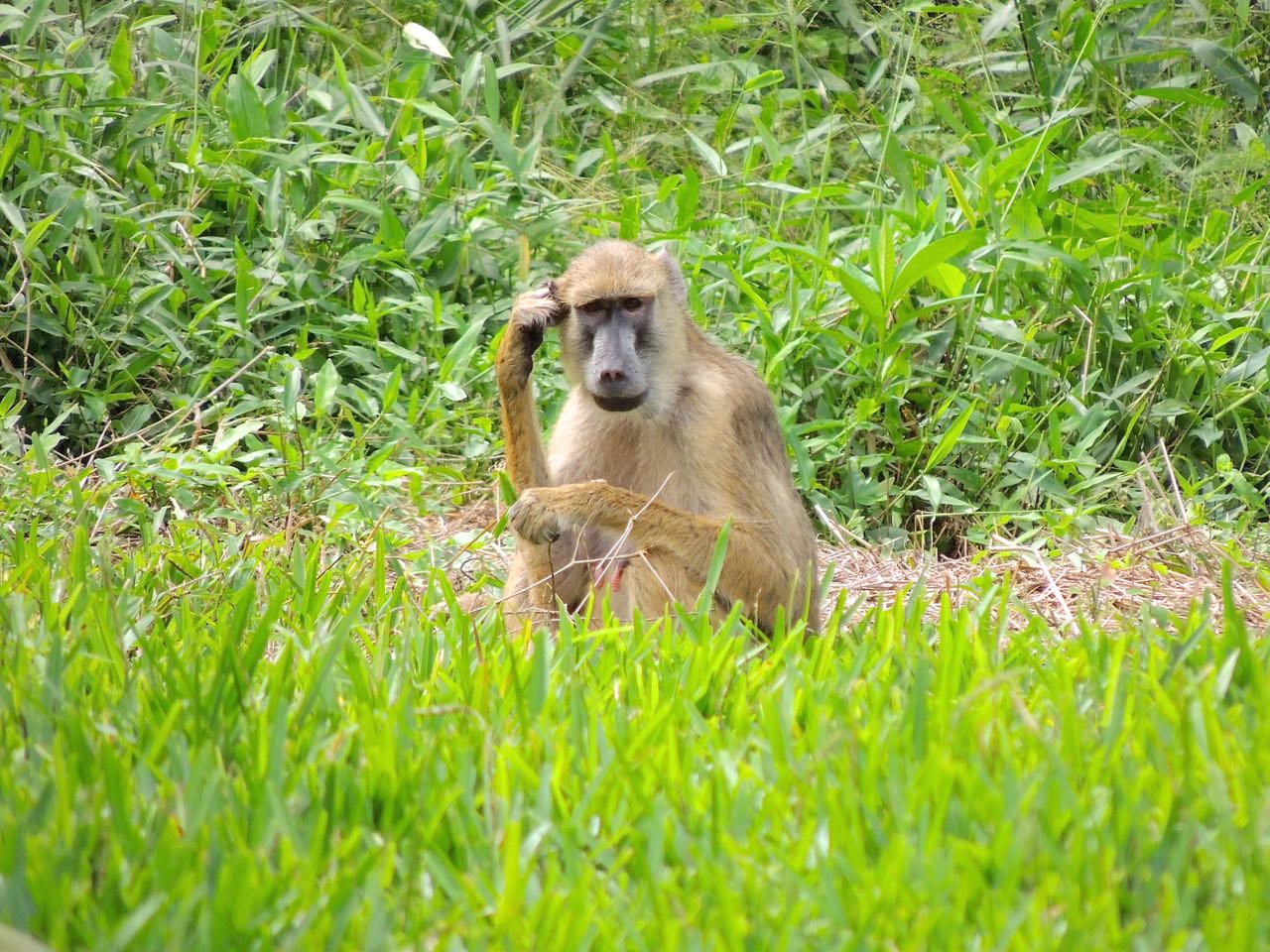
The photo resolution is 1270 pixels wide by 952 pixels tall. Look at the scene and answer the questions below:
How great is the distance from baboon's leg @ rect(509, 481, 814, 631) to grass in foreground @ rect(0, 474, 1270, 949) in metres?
0.69

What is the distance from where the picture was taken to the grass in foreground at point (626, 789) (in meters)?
2.20

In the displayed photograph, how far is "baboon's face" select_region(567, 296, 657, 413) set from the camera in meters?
4.39

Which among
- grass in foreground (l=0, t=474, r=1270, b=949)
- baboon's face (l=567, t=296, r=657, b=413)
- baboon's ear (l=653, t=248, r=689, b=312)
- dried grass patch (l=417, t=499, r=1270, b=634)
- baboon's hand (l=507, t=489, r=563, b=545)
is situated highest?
baboon's ear (l=653, t=248, r=689, b=312)

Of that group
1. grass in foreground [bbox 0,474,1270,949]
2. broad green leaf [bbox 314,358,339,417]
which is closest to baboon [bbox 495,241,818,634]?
grass in foreground [bbox 0,474,1270,949]

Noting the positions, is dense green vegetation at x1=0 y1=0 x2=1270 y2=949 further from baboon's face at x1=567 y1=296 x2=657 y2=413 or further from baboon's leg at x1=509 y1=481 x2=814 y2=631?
baboon's face at x1=567 y1=296 x2=657 y2=413

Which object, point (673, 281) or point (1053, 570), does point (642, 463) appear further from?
point (1053, 570)

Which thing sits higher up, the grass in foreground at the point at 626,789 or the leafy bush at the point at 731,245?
the leafy bush at the point at 731,245

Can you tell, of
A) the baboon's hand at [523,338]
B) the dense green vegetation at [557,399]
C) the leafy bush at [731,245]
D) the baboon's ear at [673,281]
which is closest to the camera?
the dense green vegetation at [557,399]

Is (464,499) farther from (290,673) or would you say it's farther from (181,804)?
(181,804)

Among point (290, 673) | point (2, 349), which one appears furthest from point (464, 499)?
point (290, 673)

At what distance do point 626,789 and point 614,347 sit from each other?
1979 millimetres

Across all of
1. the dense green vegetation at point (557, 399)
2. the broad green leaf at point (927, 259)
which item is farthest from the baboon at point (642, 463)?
the broad green leaf at point (927, 259)

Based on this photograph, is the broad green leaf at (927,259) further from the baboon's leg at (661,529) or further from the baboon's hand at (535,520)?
the baboon's hand at (535,520)

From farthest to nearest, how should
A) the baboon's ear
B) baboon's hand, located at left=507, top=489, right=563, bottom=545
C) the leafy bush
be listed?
the leafy bush
the baboon's ear
baboon's hand, located at left=507, top=489, right=563, bottom=545
